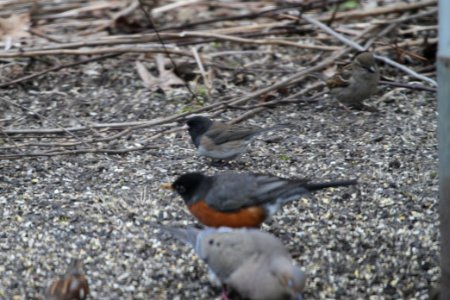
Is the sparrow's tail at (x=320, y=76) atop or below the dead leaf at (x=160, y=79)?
atop

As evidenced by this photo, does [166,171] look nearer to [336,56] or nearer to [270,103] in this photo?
[270,103]

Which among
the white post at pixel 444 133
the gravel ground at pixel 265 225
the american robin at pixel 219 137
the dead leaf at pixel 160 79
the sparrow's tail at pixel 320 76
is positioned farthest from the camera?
the dead leaf at pixel 160 79

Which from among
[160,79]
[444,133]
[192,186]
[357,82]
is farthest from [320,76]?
[444,133]

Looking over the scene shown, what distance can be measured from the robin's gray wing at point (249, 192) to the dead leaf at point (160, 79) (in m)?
3.13

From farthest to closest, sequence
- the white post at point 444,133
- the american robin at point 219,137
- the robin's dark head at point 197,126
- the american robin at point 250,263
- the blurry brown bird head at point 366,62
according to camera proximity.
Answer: the blurry brown bird head at point 366,62 → the robin's dark head at point 197,126 → the american robin at point 219,137 → the american robin at point 250,263 → the white post at point 444,133

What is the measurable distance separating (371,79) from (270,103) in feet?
2.93

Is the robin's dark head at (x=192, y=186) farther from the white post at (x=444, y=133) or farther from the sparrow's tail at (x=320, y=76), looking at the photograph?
the sparrow's tail at (x=320, y=76)

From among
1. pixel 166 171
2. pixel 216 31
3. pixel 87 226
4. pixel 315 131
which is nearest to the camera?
pixel 87 226

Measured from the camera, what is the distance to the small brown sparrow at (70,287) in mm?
4434

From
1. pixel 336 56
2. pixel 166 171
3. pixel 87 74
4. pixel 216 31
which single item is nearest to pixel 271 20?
pixel 216 31

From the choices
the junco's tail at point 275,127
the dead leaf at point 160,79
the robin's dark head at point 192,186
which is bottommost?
the dead leaf at point 160,79

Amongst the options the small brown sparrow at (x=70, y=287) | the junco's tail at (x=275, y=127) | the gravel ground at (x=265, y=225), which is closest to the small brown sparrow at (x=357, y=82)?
the gravel ground at (x=265, y=225)

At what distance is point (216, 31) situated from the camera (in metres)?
9.03

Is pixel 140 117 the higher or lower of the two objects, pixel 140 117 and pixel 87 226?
the lower
